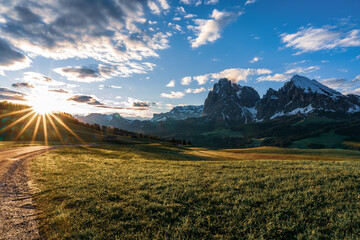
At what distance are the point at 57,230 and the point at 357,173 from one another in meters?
19.1

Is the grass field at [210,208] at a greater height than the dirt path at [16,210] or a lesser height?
greater

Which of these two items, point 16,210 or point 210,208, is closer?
point 210,208

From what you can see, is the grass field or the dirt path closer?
the grass field

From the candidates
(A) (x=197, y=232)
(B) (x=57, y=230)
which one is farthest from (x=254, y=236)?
(B) (x=57, y=230)

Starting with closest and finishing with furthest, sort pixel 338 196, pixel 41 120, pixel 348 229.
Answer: pixel 348 229
pixel 338 196
pixel 41 120

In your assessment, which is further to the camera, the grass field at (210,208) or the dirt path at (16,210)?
the dirt path at (16,210)

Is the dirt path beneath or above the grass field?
beneath

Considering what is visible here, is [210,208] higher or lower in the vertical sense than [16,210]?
higher

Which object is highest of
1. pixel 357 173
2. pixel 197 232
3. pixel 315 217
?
pixel 357 173

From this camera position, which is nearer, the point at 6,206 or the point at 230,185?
the point at 6,206

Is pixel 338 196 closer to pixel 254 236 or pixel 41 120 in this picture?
pixel 254 236

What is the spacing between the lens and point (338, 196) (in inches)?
353

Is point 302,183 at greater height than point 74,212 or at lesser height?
greater

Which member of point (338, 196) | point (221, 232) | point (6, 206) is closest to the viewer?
point (221, 232)
